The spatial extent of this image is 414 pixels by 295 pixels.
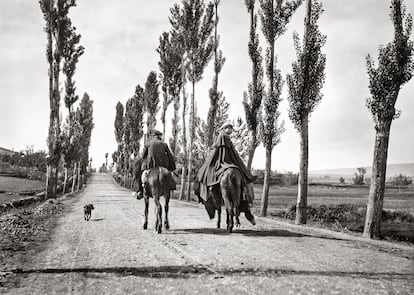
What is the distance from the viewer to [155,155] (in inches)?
367

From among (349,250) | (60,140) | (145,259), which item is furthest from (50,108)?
(349,250)

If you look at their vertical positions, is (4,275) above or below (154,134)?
below

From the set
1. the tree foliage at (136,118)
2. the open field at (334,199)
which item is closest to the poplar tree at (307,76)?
the open field at (334,199)

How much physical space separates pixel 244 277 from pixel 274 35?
1509cm

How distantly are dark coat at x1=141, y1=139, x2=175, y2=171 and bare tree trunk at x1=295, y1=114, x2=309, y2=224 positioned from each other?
6.31 m

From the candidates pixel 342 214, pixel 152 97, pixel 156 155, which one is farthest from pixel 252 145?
pixel 152 97

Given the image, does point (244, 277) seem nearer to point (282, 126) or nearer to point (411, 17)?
point (411, 17)

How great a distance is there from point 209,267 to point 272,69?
1407cm

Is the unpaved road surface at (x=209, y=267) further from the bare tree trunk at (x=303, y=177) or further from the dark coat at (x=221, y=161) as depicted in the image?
the bare tree trunk at (x=303, y=177)

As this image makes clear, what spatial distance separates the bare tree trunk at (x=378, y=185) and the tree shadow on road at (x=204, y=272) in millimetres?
5829

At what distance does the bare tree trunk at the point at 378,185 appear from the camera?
10.5 metres

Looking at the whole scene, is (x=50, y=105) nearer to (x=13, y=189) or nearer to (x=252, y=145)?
(x=13, y=189)

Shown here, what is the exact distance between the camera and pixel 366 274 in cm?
500

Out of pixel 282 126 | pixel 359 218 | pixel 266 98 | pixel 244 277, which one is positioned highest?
pixel 266 98
